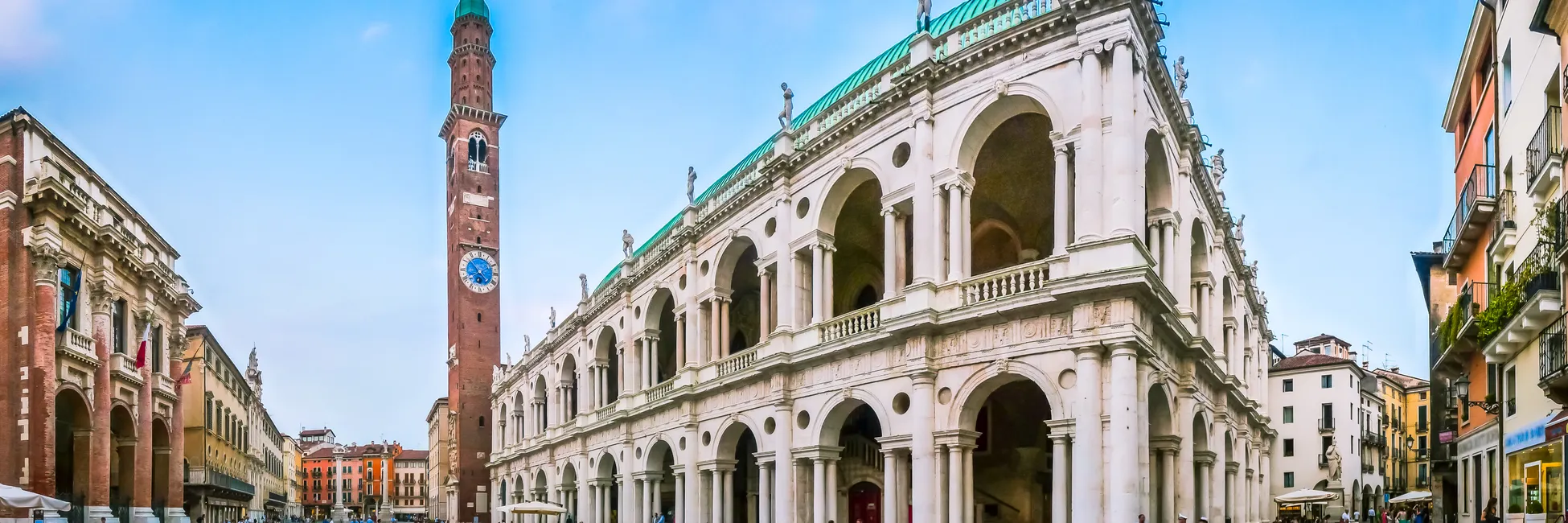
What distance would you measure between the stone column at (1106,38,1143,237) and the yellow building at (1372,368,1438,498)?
60.9 m

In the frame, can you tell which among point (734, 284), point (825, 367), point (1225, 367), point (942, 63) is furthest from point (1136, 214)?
point (734, 284)

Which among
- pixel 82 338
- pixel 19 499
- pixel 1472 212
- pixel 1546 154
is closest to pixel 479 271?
pixel 82 338

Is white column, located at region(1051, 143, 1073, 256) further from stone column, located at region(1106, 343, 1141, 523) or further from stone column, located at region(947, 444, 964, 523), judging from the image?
stone column, located at region(947, 444, 964, 523)

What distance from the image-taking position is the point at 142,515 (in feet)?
123

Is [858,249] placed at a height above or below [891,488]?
above

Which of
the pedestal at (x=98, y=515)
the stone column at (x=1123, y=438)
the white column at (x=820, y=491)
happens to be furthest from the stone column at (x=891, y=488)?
the pedestal at (x=98, y=515)

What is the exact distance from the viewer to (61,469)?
3509 centimetres

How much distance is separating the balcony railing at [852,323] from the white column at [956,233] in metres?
2.15

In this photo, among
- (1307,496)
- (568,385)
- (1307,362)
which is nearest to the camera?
(1307,496)

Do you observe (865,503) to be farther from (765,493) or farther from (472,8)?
(472,8)

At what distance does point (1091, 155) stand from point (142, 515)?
3175cm

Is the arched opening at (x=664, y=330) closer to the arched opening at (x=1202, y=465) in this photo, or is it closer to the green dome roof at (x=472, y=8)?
the arched opening at (x=1202, y=465)

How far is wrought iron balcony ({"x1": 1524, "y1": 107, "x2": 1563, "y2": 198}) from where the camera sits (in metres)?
16.8

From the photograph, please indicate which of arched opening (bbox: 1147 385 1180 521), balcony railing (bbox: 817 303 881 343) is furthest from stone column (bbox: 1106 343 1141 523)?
balcony railing (bbox: 817 303 881 343)
